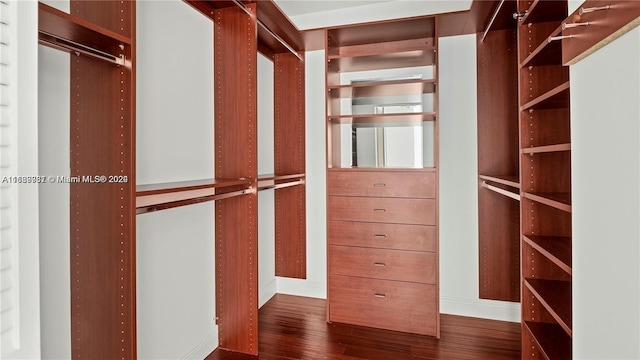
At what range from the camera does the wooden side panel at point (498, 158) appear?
2625mm

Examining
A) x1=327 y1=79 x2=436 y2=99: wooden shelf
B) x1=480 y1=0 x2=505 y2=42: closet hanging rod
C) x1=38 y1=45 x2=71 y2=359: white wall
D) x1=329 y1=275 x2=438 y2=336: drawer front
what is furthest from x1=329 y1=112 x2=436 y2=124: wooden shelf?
x1=38 y1=45 x2=71 y2=359: white wall

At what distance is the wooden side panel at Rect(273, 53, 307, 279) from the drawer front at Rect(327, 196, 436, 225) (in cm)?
57

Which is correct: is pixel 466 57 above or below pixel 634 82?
above

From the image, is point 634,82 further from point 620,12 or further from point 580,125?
point 580,125

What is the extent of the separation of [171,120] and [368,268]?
1610 mm

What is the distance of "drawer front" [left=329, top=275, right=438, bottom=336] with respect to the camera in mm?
2479

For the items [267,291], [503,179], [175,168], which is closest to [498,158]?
[503,179]

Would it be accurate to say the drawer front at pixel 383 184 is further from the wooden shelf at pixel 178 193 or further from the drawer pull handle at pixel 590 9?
the drawer pull handle at pixel 590 9

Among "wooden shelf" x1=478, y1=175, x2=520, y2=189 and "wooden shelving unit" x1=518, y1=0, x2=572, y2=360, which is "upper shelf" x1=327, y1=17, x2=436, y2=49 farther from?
"wooden shelf" x1=478, y1=175, x2=520, y2=189

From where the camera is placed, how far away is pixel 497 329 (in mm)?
2570

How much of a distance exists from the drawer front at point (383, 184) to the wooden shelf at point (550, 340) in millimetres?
983

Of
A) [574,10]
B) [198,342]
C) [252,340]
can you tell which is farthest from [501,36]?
[198,342]

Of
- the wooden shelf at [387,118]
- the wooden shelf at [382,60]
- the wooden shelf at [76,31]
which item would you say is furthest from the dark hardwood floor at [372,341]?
the wooden shelf at [382,60]

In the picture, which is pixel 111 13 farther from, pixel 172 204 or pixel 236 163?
pixel 236 163
